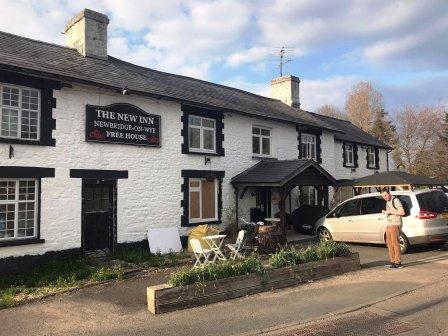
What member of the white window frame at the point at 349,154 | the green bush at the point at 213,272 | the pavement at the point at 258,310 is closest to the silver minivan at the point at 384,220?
the pavement at the point at 258,310

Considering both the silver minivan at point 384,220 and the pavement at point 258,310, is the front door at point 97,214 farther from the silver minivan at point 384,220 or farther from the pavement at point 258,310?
the silver minivan at point 384,220

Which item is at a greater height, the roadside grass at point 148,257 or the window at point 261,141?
the window at point 261,141

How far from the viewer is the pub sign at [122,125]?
1123cm

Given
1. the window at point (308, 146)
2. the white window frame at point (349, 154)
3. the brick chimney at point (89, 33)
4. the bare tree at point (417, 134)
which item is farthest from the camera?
the bare tree at point (417, 134)

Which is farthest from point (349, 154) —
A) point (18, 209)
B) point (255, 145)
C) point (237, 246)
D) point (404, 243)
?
point (18, 209)

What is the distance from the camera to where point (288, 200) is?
17.5m

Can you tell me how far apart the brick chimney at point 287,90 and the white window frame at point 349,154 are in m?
3.96

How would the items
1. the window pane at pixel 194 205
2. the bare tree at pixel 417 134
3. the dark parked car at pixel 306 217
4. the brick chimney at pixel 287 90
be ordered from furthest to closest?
1. the bare tree at pixel 417 134
2. the brick chimney at pixel 287 90
3. the dark parked car at pixel 306 217
4. the window pane at pixel 194 205

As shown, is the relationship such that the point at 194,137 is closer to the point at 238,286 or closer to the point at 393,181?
the point at 238,286

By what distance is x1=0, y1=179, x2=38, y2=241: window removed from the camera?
9602 mm

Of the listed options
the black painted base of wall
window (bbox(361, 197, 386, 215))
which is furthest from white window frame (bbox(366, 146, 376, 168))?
the black painted base of wall

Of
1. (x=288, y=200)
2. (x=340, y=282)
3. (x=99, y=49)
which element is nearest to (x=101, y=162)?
(x=99, y=49)

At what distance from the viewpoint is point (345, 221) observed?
1300cm

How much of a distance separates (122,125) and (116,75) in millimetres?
1810
